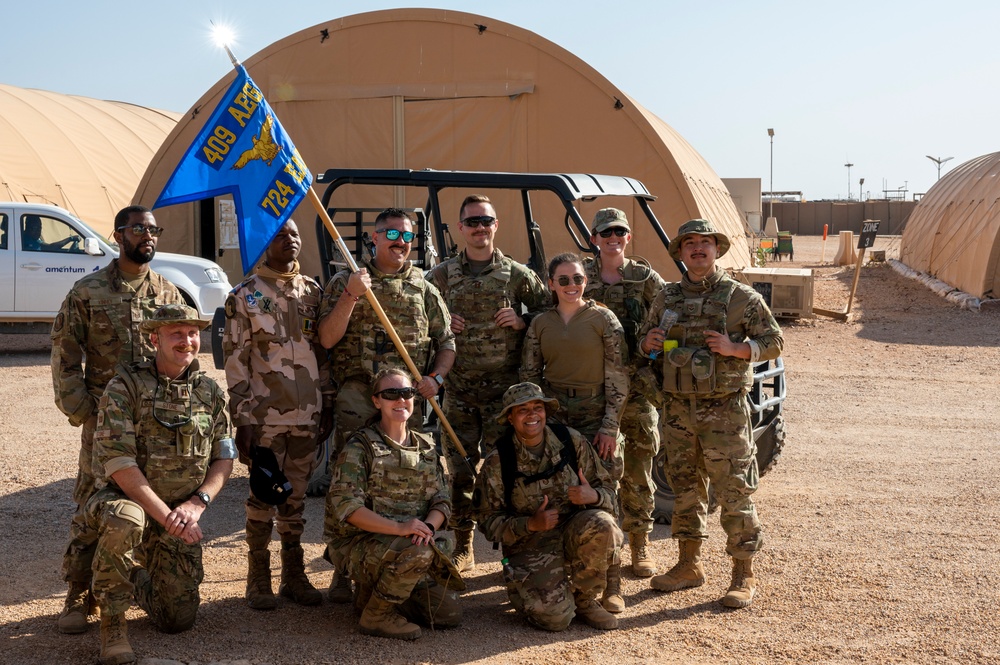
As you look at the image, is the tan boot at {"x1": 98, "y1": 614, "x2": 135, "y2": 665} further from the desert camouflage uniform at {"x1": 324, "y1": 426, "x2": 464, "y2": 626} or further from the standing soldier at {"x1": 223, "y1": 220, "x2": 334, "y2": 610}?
the desert camouflage uniform at {"x1": 324, "y1": 426, "x2": 464, "y2": 626}

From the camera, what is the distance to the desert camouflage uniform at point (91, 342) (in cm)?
466

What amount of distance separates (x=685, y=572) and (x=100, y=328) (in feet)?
10.0

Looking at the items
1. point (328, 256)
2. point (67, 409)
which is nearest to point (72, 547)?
point (67, 409)

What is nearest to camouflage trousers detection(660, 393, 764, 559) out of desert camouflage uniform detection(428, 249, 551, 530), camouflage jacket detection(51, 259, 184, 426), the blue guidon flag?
desert camouflage uniform detection(428, 249, 551, 530)

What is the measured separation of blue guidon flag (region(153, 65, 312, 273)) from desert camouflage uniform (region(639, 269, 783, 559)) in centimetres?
190

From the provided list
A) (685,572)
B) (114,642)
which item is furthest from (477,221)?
(114,642)

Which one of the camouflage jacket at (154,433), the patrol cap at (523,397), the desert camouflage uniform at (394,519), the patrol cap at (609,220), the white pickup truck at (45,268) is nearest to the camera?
the camouflage jacket at (154,433)

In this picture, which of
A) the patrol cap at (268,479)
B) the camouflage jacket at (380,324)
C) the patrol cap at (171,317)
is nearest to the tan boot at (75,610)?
the patrol cap at (268,479)

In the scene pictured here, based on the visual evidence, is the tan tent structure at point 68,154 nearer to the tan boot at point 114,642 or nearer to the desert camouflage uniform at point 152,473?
the desert camouflage uniform at point 152,473

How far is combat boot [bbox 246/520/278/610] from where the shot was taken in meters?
4.71

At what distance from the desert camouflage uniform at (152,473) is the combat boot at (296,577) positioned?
454 mm

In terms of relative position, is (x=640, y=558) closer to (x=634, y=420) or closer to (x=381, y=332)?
(x=634, y=420)

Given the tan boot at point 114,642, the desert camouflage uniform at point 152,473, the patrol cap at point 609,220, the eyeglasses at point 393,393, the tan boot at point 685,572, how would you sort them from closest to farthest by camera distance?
1. the tan boot at point 114,642
2. the desert camouflage uniform at point 152,473
3. the eyeglasses at point 393,393
4. the tan boot at point 685,572
5. the patrol cap at point 609,220

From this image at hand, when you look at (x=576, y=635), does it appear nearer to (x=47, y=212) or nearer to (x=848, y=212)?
(x=47, y=212)
